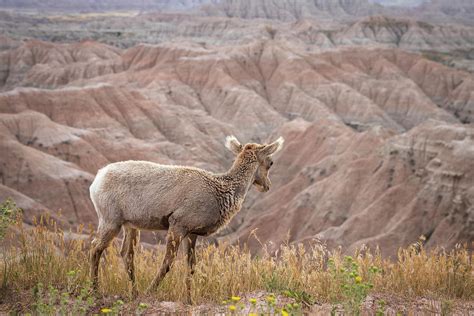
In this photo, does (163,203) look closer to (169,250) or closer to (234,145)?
(169,250)

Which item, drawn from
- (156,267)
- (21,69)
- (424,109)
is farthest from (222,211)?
(21,69)

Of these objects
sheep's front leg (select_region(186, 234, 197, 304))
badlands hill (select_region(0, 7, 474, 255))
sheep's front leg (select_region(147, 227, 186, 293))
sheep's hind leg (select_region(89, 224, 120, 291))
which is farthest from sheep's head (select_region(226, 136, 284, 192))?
sheep's hind leg (select_region(89, 224, 120, 291))

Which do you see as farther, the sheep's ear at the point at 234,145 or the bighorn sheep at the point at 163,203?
the sheep's ear at the point at 234,145

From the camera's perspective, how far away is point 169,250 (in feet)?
21.8

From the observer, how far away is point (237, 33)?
16000 centimetres

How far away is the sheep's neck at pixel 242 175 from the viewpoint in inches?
288

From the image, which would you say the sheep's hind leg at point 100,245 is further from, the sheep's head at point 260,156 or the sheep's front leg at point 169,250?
the sheep's head at point 260,156

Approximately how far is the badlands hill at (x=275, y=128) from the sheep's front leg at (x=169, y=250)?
102 centimetres

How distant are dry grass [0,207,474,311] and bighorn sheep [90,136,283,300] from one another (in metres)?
0.21

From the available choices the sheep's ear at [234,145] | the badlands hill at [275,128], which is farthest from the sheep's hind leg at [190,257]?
the sheep's ear at [234,145]

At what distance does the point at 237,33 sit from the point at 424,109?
78.7 m

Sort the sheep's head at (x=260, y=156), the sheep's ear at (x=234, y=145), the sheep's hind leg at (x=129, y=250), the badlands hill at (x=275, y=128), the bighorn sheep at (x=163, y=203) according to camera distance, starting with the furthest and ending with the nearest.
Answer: the badlands hill at (x=275, y=128) < the sheep's ear at (x=234, y=145) < the sheep's head at (x=260, y=156) < the sheep's hind leg at (x=129, y=250) < the bighorn sheep at (x=163, y=203)

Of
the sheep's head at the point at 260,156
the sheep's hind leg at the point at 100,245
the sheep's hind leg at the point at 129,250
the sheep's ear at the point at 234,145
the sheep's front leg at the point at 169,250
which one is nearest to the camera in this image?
the sheep's front leg at the point at 169,250

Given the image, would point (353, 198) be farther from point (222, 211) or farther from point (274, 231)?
point (222, 211)
